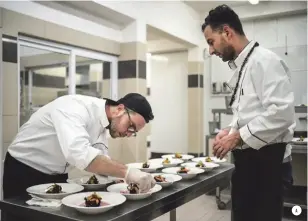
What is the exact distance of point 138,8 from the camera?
3.96m

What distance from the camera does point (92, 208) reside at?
3.92ft

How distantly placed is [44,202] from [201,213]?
260 centimetres

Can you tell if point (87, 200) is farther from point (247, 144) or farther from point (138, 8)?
point (138, 8)

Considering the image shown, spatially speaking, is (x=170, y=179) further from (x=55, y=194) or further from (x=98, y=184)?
(x=55, y=194)

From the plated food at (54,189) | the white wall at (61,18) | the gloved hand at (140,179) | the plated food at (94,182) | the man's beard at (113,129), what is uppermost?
the white wall at (61,18)

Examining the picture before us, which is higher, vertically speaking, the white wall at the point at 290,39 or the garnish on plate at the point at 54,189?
the white wall at the point at 290,39

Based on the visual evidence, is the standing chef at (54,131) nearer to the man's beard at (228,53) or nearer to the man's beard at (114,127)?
the man's beard at (114,127)

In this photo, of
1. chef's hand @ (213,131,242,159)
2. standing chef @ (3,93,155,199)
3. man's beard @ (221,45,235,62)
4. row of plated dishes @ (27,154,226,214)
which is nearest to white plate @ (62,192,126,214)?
row of plated dishes @ (27,154,226,214)

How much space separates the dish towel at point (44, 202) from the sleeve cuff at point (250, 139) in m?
0.86

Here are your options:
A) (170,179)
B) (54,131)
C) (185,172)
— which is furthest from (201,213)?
(54,131)

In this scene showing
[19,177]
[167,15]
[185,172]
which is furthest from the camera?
[167,15]

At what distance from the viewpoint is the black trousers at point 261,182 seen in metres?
1.50

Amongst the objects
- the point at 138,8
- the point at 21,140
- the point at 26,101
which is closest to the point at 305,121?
the point at 138,8

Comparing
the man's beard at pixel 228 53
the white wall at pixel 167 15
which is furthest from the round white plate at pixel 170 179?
the white wall at pixel 167 15
